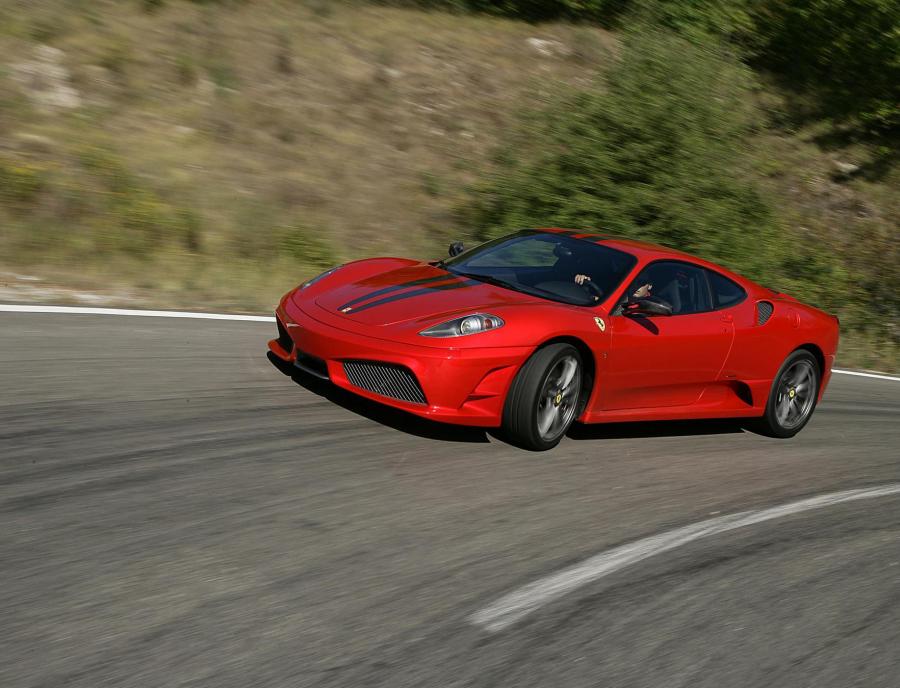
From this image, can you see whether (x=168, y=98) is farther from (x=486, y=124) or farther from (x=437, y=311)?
(x=437, y=311)

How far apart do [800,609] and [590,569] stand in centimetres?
86

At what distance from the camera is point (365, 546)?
167 inches

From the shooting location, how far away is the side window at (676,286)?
670 centimetres

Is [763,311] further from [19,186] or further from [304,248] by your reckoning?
[19,186]

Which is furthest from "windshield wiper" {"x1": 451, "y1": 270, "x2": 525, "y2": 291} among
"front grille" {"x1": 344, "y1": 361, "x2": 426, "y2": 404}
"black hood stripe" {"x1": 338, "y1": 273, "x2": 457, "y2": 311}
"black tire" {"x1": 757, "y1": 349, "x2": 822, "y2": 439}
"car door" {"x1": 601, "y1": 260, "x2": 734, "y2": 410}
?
"black tire" {"x1": 757, "y1": 349, "x2": 822, "y2": 439}

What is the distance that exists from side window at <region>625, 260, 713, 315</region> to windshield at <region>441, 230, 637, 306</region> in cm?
13

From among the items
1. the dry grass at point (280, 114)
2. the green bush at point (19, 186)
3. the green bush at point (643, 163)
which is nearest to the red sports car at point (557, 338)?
the dry grass at point (280, 114)

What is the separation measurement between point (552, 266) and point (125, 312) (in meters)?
Result: 3.60

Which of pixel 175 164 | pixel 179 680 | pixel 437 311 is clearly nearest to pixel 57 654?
pixel 179 680

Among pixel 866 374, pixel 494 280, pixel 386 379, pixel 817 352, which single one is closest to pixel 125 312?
pixel 494 280

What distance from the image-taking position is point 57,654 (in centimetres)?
304

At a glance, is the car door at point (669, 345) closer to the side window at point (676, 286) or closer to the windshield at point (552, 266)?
the side window at point (676, 286)

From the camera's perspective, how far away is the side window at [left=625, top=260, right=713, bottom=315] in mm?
6697

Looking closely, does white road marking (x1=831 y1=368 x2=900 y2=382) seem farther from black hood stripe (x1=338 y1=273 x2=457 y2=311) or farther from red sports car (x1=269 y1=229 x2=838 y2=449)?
black hood stripe (x1=338 y1=273 x2=457 y2=311)
